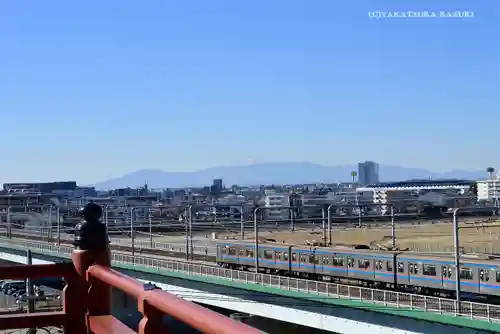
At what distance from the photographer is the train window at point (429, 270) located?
22.1 meters

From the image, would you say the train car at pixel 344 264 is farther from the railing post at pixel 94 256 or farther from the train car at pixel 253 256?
the railing post at pixel 94 256

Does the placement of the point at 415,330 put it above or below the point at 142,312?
below

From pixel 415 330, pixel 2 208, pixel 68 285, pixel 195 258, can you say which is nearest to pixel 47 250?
pixel 195 258

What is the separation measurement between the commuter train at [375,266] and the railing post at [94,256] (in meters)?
18.0

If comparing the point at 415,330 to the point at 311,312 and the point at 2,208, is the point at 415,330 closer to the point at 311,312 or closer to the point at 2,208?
the point at 311,312

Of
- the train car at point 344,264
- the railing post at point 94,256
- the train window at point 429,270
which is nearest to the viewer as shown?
the railing post at point 94,256

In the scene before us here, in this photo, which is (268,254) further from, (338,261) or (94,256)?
(94,256)

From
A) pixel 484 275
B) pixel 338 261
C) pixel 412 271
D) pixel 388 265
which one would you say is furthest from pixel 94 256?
pixel 338 261

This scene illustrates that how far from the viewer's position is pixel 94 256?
12.1ft

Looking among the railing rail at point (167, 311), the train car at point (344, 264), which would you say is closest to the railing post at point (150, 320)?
the railing rail at point (167, 311)

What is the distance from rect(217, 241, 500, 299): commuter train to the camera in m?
20.7

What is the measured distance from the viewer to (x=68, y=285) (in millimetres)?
3805

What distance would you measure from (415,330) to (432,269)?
581 cm

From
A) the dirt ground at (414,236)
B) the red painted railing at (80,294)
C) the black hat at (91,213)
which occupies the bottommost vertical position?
the dirt ground at (414,236)
